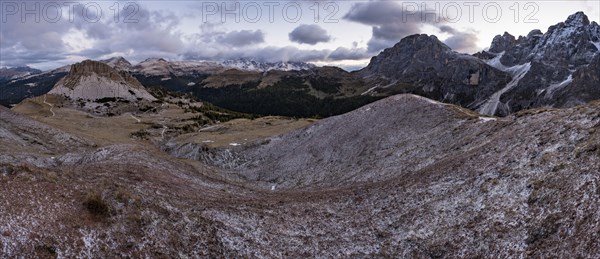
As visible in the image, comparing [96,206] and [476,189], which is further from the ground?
[96,206]

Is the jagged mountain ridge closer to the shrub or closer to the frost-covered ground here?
the frost-covered ground

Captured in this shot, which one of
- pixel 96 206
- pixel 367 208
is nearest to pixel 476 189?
pixel 367 208

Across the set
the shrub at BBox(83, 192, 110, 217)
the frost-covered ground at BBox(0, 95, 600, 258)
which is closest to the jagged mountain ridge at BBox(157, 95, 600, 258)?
the frost-covered ground at BBox(0, 95, 600, 258)

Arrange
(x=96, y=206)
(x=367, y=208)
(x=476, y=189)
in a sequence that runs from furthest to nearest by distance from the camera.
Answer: (x=367, y=208)
(x=476, y=189)
(x=96, y=206)

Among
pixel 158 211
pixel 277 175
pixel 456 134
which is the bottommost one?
pixel 277 175

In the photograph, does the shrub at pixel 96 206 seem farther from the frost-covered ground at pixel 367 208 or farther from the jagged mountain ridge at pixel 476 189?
the jagged mountain ridge at pixel 476 189

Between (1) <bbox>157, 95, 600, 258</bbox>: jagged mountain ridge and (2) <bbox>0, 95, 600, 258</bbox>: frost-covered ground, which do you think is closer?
(2) <bbox>0, 95, 600, 258</bbox>: frost-covered ground

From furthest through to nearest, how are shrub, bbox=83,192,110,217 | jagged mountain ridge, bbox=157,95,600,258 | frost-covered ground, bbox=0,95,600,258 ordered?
shrub, bbox=83,192,110,217
jagged mountain ridge, bbox=157,95,600,258
frost-covered ground, bbox=0,95,600,258

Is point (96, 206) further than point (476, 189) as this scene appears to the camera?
No

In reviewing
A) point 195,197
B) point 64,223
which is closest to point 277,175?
point 195,197

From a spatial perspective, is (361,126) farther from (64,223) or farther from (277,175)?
(64,223)

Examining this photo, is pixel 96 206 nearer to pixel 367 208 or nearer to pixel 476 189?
pixel 367 208
